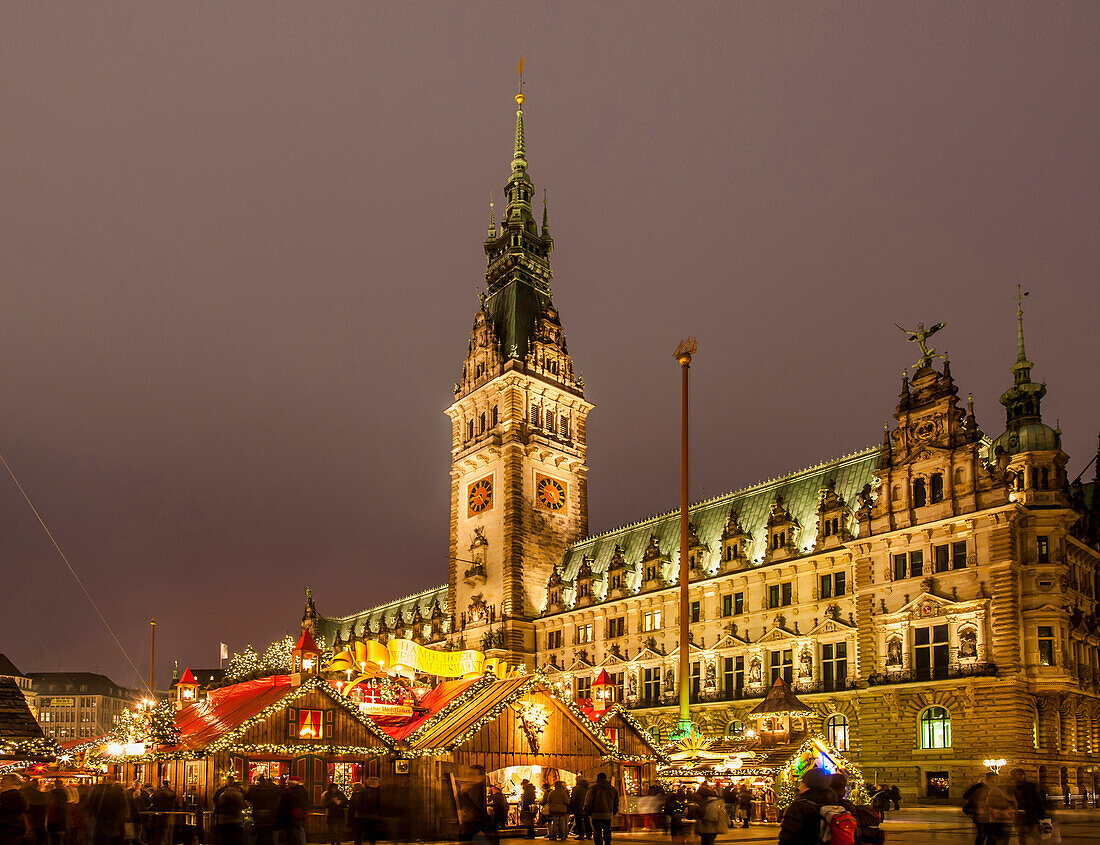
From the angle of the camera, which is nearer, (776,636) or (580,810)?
(580,810)

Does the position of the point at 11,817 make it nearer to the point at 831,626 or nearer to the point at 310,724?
the point at 310,724

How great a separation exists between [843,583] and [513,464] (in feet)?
99.8

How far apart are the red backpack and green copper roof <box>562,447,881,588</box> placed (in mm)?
52498

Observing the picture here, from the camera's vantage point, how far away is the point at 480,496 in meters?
85.1

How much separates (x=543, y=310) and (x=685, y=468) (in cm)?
5110

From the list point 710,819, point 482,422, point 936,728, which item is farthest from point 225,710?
point 482,422

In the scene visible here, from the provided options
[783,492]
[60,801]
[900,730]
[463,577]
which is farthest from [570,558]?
[60,801]

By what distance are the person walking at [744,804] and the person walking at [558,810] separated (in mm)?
8772

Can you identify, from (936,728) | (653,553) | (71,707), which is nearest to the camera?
(936,728)

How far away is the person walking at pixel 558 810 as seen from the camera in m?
27.1

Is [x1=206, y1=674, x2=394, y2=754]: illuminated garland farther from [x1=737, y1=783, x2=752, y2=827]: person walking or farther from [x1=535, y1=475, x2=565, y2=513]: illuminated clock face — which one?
[x1=535, y1=475, x2=565, y2=513]: illuminated clock face

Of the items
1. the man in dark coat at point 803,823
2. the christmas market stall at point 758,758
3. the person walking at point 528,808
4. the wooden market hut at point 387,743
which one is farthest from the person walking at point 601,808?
the man in dark coat at point 803,823

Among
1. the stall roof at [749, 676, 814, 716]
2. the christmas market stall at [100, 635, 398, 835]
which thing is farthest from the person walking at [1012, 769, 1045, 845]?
the stall roof at [749, 676, 814, 716]

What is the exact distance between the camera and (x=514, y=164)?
331ft
